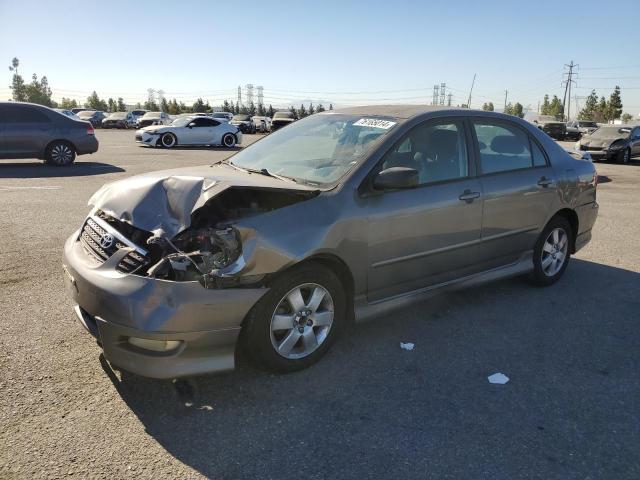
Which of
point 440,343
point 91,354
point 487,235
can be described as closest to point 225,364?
point 91,354

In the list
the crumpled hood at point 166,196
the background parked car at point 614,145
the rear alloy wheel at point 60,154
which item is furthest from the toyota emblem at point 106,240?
the background parked car at point 614,145

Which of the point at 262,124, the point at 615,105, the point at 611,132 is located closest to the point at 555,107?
the point at 615,105

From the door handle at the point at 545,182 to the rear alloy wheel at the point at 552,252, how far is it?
390 mm

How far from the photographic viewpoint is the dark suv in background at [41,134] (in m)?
12.8

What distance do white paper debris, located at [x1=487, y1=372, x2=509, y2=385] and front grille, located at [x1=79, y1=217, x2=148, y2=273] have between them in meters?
2.26

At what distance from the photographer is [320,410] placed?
9.96 feet

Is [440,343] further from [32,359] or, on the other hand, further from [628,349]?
[32,359]

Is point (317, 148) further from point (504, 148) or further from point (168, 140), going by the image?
point (168, 140)

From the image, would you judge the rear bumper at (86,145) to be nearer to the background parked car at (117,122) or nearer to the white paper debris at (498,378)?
the white paper debris at (498,378)

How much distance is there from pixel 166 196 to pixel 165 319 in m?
0.94

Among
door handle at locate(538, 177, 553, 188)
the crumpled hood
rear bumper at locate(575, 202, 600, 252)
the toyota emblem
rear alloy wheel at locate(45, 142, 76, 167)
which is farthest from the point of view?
rear alloy wheel at locate(45, 142, 76, 167)

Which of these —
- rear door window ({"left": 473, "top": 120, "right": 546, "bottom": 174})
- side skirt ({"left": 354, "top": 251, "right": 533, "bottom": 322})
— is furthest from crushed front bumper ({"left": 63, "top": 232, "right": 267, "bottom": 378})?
rear door window ({"left": 473, "top": 120, "right": 546, "bottom": 174})

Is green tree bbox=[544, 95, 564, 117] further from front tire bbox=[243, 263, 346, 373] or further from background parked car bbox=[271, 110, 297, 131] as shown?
front tire bbox=[243, 263, 346, 373]

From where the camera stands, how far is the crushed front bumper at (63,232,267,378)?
9.40 ft
